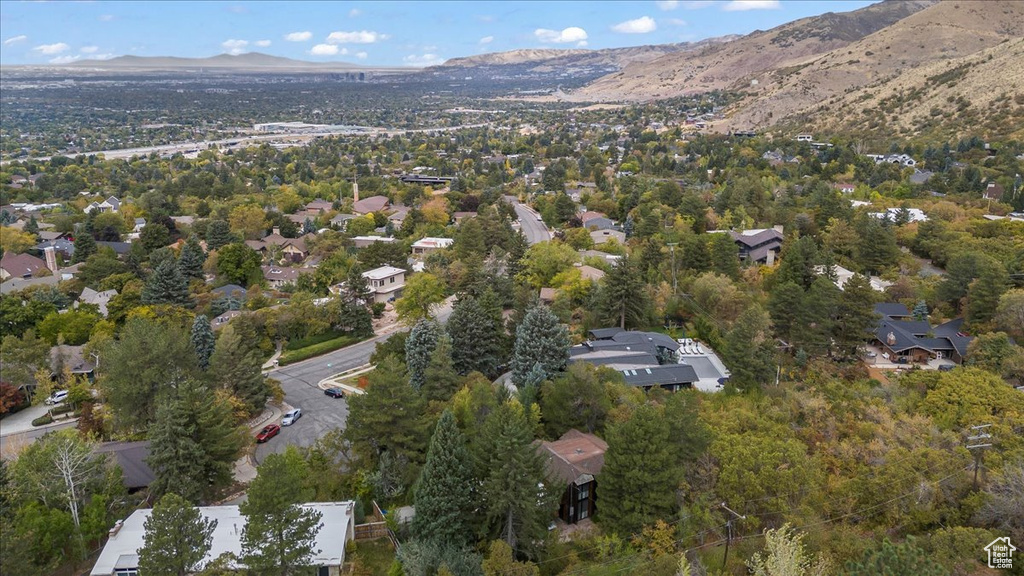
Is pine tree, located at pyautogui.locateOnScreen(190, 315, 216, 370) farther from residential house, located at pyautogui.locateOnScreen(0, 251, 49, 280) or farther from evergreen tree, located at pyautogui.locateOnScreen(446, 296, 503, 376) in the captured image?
residential house, located at pyautogui.locateOnScreen(0, 251, 49, 280)

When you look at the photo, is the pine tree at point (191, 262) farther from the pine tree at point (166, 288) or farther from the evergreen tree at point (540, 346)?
the evergreen tree at point (540, 346)

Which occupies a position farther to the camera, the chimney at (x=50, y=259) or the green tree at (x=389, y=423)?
the chimney at (x=50, y=259)

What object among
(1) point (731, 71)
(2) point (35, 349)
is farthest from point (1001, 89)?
(1) point (731, 71)

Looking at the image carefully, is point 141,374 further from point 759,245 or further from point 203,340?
point 759,245

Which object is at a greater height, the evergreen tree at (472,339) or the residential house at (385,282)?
the evergreen tree at (472,339)

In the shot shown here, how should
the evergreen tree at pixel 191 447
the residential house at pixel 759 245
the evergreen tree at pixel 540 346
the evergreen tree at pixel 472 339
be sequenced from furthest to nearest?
the residential house at pixel 759 245 → the evergreen tree at pixel 472 339 → the evergreen tree at pixel 540 346 → the evergreen tree at pixel 191 447

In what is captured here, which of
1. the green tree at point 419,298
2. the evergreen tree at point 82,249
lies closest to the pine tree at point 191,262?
the evergreen tree at point 82,249

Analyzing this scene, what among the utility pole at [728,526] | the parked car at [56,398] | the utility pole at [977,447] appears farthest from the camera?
the parked car at [56,398]

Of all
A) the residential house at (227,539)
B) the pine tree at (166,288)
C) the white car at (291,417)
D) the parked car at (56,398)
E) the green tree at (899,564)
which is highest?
the green tree at (899,564)

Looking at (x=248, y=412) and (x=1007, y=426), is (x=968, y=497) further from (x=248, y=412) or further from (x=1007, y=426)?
(x=248, y=412)
